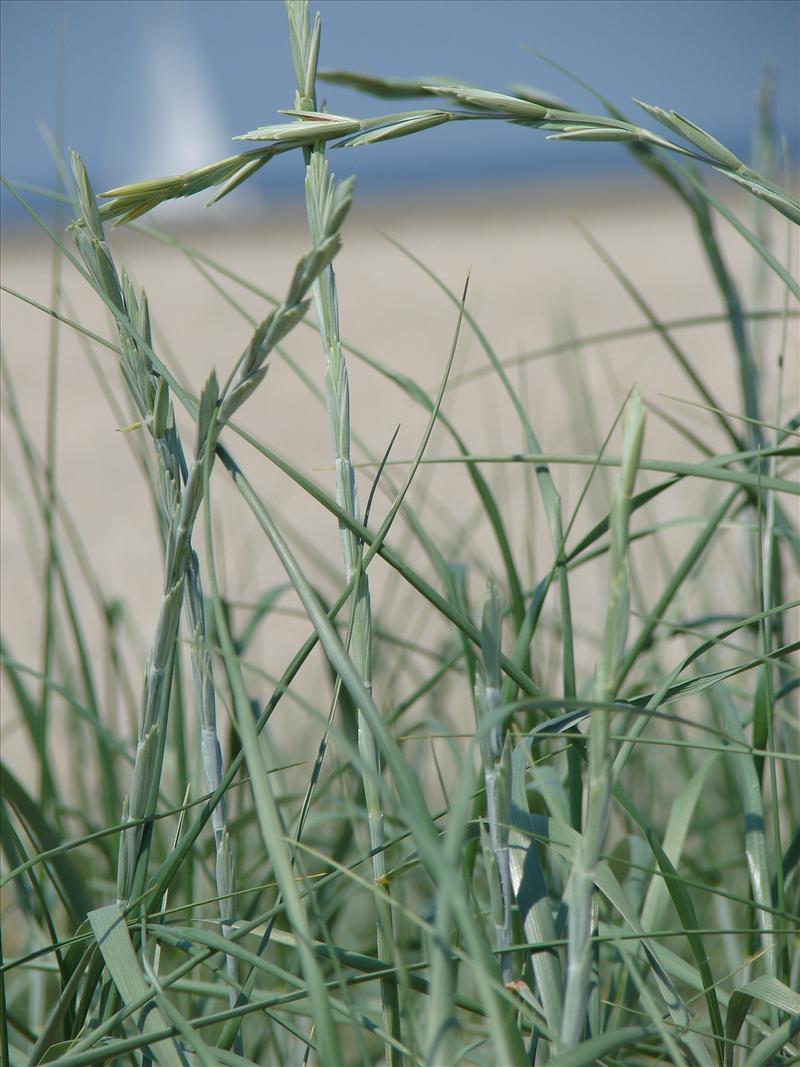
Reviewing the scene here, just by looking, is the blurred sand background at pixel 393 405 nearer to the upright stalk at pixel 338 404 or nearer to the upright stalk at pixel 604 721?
the upright stalk at pixel 338 404

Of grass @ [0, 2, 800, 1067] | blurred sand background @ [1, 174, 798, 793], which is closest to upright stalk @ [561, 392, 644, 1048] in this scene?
grass @ [0, 2, 800, 1067]

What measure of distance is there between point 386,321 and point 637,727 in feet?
12.4

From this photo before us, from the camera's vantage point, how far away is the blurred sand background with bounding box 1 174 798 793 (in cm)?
117

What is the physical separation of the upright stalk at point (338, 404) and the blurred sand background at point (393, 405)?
0.27 ft

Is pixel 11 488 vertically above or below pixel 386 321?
below

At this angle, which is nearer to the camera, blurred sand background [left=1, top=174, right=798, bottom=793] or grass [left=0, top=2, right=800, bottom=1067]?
grass [left=0, top=2, right=800, bottom=1067]

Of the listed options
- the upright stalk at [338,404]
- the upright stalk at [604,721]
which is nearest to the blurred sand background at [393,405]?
the upright stalk at [338,404]

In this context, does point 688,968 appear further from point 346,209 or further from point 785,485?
point 346,209

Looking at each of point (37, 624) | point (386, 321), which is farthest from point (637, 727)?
point (386, 321)

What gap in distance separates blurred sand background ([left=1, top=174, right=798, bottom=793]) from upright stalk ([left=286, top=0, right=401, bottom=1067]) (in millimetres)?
83

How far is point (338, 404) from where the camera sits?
32 cm

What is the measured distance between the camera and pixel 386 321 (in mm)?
4039

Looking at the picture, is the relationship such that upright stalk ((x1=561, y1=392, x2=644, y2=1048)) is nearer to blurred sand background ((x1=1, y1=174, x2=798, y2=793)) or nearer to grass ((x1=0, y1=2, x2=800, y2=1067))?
grass ((x1=0, y1=2, x2=800, y2=1067))

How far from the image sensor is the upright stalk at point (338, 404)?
31cm
